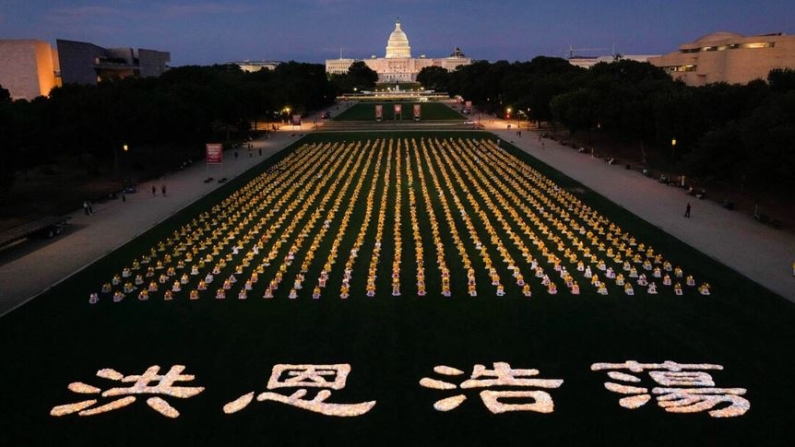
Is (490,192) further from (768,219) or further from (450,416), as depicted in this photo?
(450,416)

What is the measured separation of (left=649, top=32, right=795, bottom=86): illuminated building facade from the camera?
104625 mm

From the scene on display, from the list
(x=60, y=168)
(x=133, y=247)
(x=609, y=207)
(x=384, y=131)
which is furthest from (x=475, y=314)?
(x=384, y=131)

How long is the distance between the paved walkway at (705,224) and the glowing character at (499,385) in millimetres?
14643

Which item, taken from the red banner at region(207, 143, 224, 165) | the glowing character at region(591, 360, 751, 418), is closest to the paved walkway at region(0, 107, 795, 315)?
the red banner at region(207, 143, 224, 165)

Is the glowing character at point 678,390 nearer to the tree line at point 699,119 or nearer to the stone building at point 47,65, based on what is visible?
the tree line at point 699,119

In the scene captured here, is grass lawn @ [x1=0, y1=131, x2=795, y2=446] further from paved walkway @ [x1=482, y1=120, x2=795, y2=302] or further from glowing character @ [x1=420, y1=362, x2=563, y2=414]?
paved walkway @ [x1=482, y1=120, x2=795, y2=302]

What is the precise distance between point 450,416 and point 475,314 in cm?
778

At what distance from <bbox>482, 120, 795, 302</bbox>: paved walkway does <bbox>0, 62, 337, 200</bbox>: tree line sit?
41214 mm

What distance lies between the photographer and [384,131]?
101 m

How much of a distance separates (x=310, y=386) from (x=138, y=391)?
18.0 feet

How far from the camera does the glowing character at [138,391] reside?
18.9m

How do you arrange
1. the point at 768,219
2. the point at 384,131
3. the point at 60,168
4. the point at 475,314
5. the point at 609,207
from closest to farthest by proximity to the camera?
the point at 475,314, the point at 768,219, the point at 609,207, the point at 60,168, the point at 384,131

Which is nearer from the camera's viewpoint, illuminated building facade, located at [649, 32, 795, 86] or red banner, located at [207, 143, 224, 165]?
red banner, located at [207, 143, 224, 165]

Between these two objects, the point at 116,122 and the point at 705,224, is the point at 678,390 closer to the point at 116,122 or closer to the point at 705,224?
the point at 705,224
